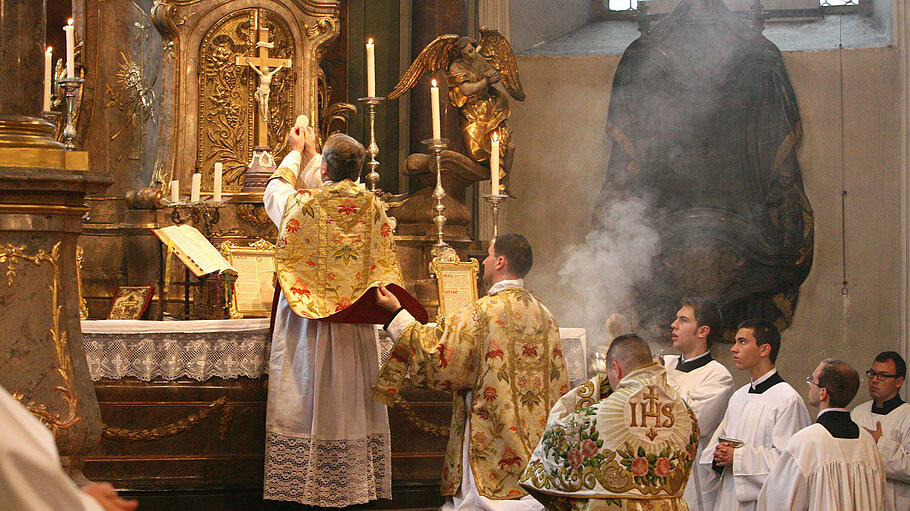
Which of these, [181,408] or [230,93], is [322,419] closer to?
[181,408]

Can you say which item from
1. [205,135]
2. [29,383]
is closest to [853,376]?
[29,383]

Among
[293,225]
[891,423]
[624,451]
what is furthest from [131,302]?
[891,423]

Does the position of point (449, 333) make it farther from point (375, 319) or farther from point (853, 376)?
point (853, 376)

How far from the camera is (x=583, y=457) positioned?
396 centimetres

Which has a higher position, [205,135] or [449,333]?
[205,135]

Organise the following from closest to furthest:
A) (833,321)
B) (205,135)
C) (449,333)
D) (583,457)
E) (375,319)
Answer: (583,457)
(449,333)
(375,319)
(205,135)
(833,321)

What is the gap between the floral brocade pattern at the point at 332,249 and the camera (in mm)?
5464

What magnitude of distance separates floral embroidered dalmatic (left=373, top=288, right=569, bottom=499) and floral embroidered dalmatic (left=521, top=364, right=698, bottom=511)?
795mm

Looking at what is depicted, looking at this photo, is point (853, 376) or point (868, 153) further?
point (868, 153)

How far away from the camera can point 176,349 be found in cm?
571

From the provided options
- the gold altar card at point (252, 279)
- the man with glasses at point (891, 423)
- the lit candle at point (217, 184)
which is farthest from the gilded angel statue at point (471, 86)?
the man with glasses at point (891, 423)

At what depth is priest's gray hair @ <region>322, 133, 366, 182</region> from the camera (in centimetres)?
549

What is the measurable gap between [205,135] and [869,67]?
588cm

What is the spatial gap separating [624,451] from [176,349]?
265cm
